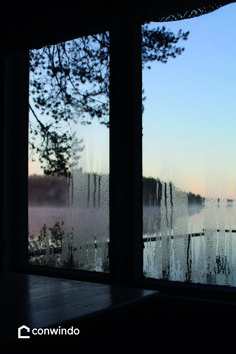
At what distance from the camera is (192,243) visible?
1.87m

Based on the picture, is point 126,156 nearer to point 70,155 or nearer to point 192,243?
point 70,155

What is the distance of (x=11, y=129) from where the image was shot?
259 cm

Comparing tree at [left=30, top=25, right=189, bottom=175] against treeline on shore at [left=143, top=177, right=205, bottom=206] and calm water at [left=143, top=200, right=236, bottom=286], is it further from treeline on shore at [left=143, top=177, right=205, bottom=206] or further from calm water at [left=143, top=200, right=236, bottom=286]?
calm water at [left=143, top=200, right=236, bottom=286]

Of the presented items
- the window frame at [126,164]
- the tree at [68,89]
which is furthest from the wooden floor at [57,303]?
the tree at [68,89]

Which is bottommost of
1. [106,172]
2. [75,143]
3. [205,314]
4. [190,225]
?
[205,314]

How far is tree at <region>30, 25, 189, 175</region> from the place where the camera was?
222 cm

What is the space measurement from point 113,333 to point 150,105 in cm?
125

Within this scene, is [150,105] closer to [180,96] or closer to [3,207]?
[180,96]

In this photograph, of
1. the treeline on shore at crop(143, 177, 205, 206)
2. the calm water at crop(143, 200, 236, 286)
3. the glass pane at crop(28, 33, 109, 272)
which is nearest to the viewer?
the calm water at crop(143, 200, 236, 286)

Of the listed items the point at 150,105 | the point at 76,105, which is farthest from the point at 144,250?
the point at 76,105

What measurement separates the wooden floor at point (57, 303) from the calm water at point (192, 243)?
23.1 inches

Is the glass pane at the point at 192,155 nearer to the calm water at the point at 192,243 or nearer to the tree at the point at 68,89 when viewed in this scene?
the calm water at the point at 192,243

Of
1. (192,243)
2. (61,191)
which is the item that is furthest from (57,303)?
(61,191)

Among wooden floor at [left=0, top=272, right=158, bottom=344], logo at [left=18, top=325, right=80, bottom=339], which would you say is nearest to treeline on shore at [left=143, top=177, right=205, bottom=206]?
wooden floor at [left=0, top=272, right=158, bottom=344]
